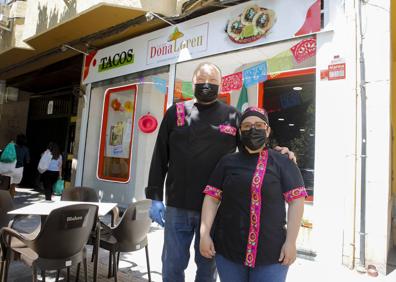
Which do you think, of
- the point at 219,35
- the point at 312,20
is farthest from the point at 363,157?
the point at 219,35

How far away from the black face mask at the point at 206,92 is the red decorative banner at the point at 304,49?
10.8 ft

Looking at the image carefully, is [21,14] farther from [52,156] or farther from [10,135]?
[10,135]

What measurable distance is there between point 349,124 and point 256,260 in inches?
132

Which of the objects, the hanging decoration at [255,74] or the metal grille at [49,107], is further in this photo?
the metal grille at [49,107]

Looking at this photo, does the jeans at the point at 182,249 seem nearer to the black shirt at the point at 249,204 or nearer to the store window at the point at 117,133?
the black shirt at the point at 249,204

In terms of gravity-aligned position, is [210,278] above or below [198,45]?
below

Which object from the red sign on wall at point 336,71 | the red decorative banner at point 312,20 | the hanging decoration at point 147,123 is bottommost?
the hanging decoration at point 147,123

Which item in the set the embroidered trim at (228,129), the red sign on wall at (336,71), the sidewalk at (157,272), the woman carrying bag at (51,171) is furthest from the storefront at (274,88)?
the embroidered trim at (228,129)

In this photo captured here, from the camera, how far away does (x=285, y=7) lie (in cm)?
554

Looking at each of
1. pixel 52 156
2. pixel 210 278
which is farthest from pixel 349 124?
pixel 52 156

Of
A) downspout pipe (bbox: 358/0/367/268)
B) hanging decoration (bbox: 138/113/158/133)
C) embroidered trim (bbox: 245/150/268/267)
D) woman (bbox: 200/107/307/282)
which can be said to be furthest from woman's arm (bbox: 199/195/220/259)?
hanging decoration (bbox: 138/113/158/133)

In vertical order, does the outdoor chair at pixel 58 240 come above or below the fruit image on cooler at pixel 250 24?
below

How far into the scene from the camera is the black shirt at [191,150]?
7.82ft

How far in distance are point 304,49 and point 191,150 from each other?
144 inches
